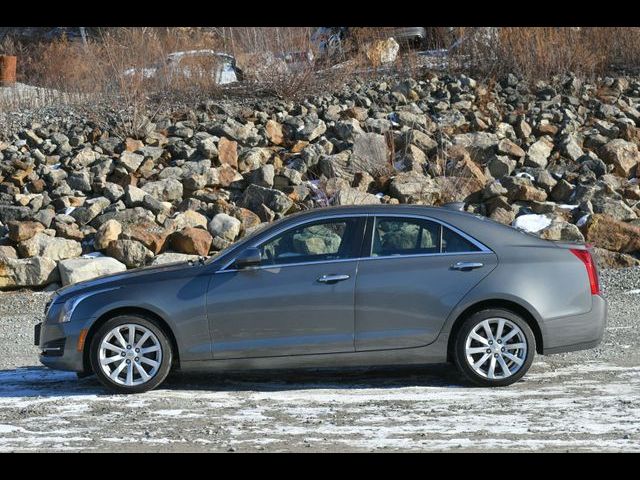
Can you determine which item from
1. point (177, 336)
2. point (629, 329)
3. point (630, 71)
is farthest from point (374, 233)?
point (630, 71)

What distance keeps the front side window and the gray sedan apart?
0.05 ft

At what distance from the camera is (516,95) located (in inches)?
938

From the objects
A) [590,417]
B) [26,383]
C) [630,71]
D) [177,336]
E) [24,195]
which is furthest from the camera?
[630,71]

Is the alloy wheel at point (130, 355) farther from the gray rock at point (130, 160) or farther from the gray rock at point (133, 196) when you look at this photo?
the gray rock at point (130, 160)

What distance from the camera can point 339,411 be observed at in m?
7.98

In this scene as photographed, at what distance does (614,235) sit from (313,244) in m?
8.70

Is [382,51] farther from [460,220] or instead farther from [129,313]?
[129,313]

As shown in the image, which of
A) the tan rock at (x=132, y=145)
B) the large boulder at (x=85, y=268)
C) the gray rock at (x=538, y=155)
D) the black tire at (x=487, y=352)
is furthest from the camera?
the tan rock at (x=132, y=145)

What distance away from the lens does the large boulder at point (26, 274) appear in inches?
608

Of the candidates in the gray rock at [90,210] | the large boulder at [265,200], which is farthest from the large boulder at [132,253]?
the large boulder at [265,200]

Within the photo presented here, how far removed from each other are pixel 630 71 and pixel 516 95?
344cm

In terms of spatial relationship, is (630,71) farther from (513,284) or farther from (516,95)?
(513,284)

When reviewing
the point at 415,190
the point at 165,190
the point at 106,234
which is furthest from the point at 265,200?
the point at 106,234

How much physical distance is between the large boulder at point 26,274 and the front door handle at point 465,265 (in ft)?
26.9
